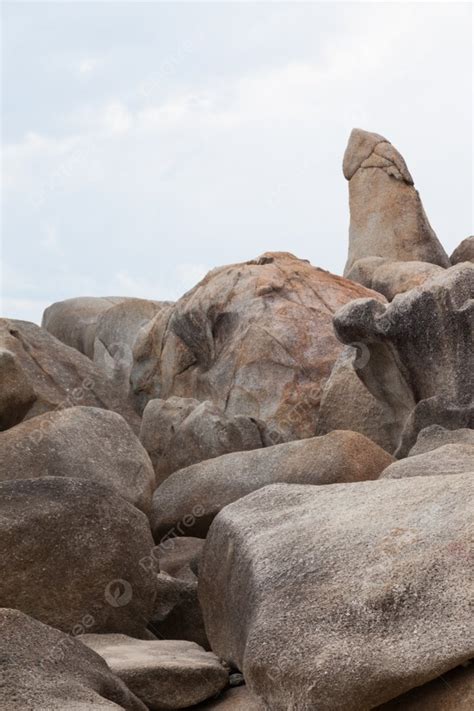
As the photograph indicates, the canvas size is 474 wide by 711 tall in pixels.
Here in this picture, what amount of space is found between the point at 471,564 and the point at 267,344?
11.2 metres

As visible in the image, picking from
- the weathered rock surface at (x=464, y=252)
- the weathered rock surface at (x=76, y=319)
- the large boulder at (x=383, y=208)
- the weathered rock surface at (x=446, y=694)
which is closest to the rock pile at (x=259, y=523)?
the weathered rock surface at (x=446, y=694)

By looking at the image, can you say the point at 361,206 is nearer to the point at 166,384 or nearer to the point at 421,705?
the point at 166,384

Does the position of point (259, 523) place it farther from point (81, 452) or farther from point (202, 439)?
point (202, 439)

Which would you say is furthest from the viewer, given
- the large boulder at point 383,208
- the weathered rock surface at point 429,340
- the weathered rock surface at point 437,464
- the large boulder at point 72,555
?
the large boulder at point 383,208

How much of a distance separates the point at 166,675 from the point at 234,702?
0.43 meters

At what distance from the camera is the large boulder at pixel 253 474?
387 inches

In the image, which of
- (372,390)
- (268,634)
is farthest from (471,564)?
(372,390)

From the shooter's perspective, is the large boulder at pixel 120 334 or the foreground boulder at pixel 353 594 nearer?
the foreground boulder at pixel 353 594

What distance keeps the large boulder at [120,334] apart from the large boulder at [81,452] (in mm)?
11833

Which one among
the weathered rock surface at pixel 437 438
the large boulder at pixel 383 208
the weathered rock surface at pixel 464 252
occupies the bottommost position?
the weathered rock surface at pixel 437 438

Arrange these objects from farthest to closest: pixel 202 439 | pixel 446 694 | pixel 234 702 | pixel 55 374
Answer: pixel 55 374 < pixel 202 439 < pixel 234 702 < pixel 446 694

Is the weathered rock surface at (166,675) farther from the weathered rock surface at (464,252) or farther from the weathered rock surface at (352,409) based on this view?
the weathered rock surface at (464,252)

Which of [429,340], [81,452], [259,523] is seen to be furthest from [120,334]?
[259,523]

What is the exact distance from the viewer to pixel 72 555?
25.2 feet
